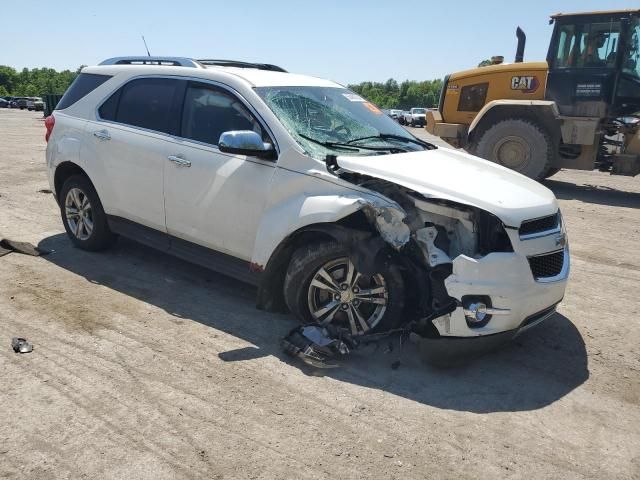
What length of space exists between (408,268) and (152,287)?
96.9 inches

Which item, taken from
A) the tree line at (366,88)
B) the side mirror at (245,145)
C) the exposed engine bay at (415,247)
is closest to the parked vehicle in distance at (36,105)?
the tree line at (366,88)

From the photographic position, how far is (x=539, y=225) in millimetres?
3777

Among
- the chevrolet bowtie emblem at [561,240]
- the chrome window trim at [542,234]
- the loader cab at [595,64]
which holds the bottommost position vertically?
the chevrolet bowtie emblem at [561,240]

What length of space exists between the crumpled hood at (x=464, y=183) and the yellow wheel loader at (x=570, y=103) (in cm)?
700

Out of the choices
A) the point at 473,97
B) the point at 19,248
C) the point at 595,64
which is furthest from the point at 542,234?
the point at 473,97

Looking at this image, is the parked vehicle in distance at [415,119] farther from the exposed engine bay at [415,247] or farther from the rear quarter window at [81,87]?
the exposed engine bay at [415,247]

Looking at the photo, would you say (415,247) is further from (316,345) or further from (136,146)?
(136,146)

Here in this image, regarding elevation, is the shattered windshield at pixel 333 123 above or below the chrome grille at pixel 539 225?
above

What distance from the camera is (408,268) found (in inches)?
147

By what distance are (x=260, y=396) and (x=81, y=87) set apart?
13.1ft

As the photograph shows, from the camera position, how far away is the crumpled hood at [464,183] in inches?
141

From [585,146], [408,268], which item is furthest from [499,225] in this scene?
[585,146]

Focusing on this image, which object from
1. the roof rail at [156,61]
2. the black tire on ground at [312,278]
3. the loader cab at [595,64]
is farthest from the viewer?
the loader cab at [595,64]

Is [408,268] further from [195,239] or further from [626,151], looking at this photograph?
[626,151]
